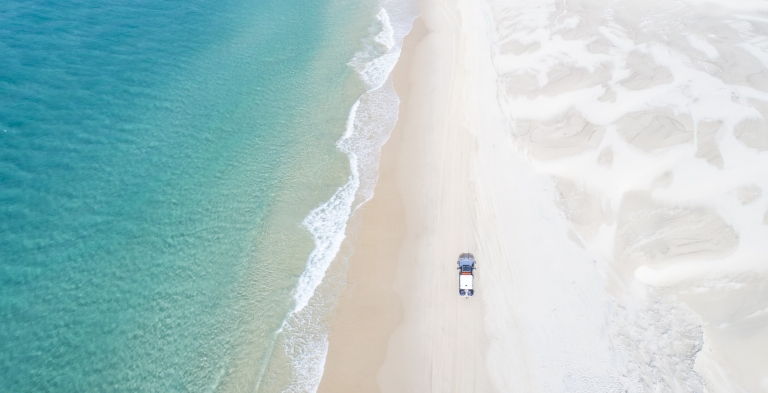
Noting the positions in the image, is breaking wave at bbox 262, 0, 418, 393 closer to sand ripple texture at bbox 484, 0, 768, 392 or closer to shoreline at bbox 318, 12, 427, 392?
shoreline at bbox 318, 12, 427, 392

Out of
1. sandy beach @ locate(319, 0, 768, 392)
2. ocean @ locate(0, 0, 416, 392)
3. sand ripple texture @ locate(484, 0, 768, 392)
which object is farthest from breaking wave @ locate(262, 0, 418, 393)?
sand ripple texture @ locate(484, 0, 768, 392)

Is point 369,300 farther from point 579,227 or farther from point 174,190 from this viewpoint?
point 174,190

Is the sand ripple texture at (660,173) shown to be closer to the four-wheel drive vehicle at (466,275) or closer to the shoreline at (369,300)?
the four-wheel drive vehicle at (466,275)

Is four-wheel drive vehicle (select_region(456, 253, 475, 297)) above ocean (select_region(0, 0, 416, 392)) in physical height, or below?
below

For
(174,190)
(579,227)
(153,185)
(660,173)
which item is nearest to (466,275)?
(579,227)

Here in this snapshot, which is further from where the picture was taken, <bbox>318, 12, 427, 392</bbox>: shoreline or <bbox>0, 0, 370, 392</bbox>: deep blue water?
<bbox>0, 0, 370, 392</bbox>: deep blue water

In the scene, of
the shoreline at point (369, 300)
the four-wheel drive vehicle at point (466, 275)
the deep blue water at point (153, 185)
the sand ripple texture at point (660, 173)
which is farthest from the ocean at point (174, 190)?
the sand ripple texture at point (660, 173)
